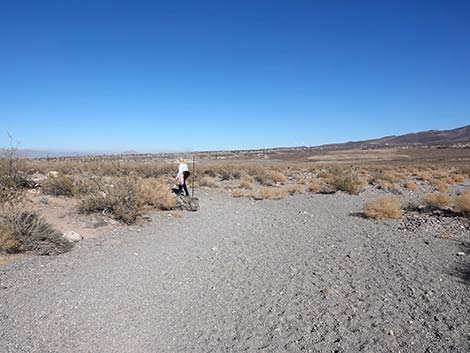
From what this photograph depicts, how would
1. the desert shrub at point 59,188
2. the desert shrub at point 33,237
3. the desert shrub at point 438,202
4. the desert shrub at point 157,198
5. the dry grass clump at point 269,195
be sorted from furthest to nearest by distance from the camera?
1. the dry grass clump at point 269,195
2. the desert shrub at point 59,188
3. the desert shrub at point 438,202
4. the desert shrub at point 157,198
5. the desert shrub at point 33,237

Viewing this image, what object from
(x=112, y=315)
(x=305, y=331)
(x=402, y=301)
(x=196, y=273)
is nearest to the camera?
(x=305, y=331)

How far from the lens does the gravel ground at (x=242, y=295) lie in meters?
4.59

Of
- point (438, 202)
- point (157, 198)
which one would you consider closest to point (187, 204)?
point (157, 198)

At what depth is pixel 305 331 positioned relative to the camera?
481cm

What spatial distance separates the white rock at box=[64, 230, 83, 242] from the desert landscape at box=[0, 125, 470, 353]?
0.05 m

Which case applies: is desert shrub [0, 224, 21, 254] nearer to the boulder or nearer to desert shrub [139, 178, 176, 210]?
desert shrub [139, 178, 176, 210]

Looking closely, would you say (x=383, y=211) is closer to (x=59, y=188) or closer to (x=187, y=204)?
(x=187, y=204)

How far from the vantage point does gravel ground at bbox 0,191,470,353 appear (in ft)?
15.0

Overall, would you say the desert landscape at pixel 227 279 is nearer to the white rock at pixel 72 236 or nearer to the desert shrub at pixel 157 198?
the white rock at pixel 72 236

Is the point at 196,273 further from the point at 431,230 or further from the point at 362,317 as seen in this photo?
the point at 431,230

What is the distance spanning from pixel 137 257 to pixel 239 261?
83.6 inches

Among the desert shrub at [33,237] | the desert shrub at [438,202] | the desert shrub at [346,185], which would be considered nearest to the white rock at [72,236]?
the desert shrub at [33,237]

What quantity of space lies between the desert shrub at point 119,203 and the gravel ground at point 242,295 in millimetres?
1492

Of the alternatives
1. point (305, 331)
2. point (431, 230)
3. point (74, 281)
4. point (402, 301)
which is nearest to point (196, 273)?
point (74, 281)
